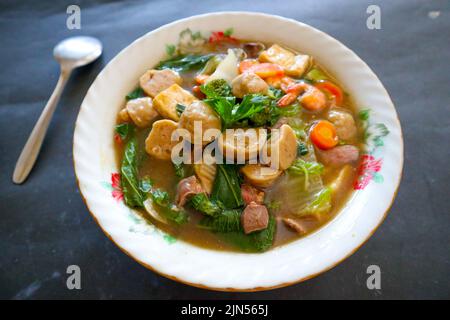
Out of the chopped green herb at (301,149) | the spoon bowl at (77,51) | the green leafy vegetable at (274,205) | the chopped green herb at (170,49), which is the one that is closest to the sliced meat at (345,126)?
the chopped green herb at (301,149)

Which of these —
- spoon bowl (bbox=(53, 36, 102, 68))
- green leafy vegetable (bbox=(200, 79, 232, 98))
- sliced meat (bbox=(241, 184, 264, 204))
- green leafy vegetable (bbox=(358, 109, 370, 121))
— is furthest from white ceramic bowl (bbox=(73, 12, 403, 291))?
spoon bowl (bbox=(53, 36, 102, 68))

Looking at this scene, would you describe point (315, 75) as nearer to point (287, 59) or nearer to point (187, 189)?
point (287, 59)

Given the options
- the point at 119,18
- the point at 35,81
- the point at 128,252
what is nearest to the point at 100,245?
the point at 128,252

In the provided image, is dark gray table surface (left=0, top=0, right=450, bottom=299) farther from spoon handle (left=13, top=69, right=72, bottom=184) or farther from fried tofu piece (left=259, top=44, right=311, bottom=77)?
fried tofu piece (left=259, top=44, right=311, bottom=77)

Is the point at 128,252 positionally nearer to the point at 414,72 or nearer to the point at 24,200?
the point at 24,200

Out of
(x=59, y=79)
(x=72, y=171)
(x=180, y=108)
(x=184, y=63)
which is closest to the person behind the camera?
(x=180, y=108)

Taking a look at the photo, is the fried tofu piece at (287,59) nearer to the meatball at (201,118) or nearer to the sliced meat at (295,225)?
the meatball at (201,118)

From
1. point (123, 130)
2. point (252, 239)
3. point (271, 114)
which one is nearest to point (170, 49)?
point (123, 130)
